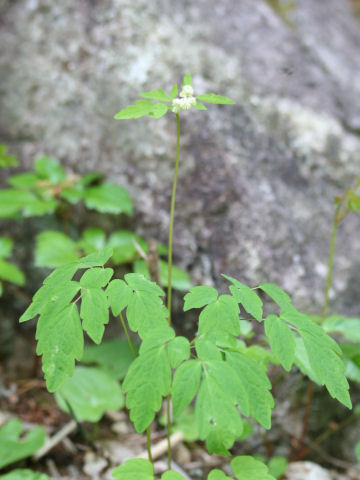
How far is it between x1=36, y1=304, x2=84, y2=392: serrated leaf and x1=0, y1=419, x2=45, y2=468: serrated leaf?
0.83 meters

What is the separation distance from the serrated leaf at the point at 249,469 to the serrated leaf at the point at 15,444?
2.93 feet

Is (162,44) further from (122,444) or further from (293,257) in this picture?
(122,444)

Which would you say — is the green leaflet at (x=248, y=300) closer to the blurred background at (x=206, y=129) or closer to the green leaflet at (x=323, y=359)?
the green leaflet at (x=323, y=359)

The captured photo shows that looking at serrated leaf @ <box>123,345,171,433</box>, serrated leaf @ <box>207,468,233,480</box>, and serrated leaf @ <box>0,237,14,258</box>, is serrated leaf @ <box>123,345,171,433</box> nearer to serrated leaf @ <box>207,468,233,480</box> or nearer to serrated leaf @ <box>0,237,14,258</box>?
serrated leaf @ <box>207,468,233,480</box>

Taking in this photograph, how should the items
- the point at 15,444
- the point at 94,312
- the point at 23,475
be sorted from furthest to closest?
the point at 15,444 → the point at 23,475 → the point at 94,312

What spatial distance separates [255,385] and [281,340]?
0.12 m

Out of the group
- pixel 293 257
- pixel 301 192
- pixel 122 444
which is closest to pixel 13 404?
pixel 122 444

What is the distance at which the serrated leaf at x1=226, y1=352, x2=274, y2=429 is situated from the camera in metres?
0.91

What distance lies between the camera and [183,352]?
906 mm

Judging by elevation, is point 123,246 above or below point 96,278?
below

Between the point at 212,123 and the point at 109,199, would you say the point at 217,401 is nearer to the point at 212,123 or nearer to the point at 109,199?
the point at 109,199

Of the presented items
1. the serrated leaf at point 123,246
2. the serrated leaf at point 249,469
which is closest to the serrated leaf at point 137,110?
A: the serrated leaf at point 123,246

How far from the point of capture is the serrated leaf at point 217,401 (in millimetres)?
824

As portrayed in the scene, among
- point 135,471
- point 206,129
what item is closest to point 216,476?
point 135,471
